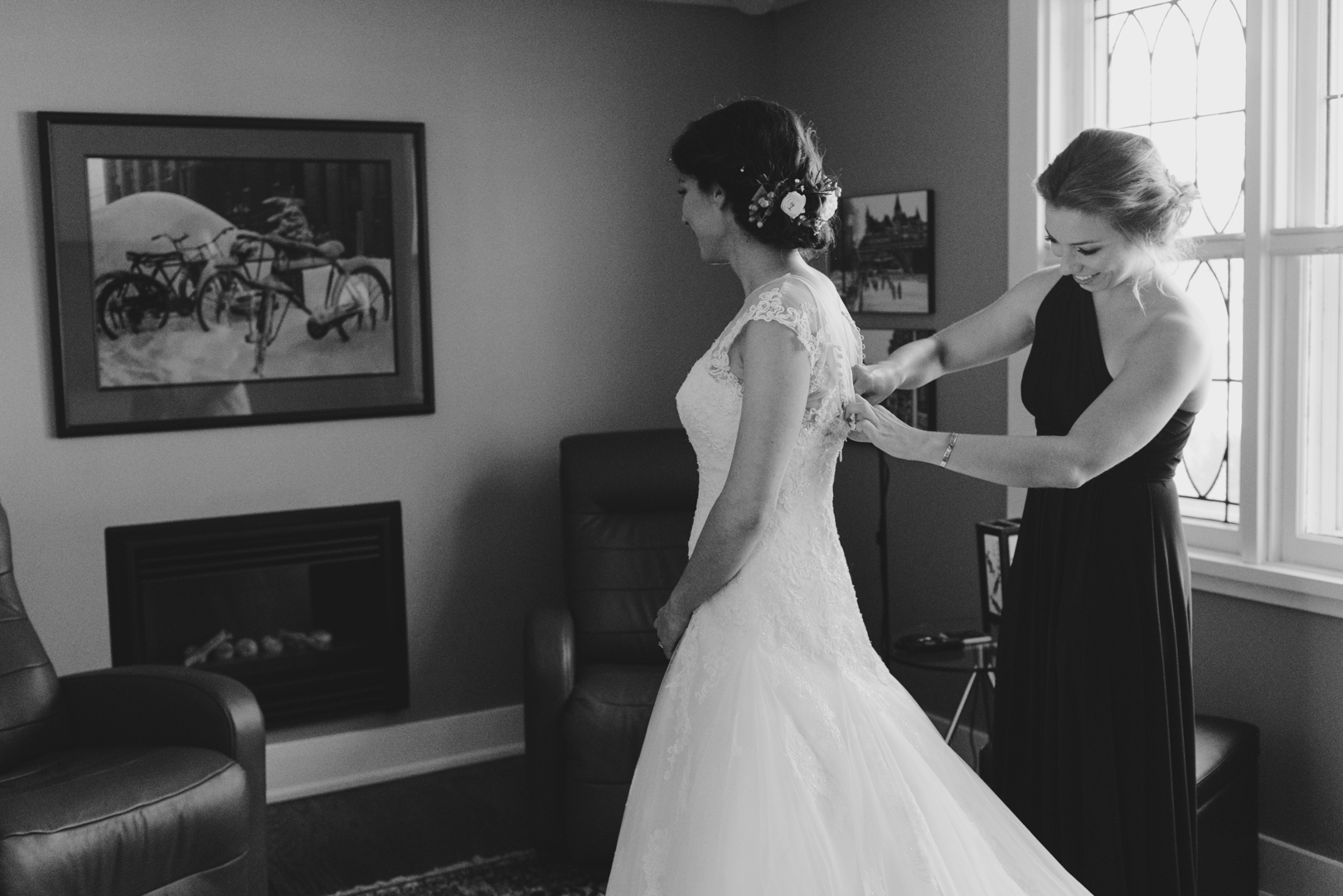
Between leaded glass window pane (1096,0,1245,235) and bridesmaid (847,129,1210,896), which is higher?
leaded glass window pane (1096,0,1245,235)

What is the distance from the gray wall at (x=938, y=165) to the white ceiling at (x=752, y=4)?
8 centimetres

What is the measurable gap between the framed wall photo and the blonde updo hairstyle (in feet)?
6.18

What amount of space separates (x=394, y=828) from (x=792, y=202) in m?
2.51

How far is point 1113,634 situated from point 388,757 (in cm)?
264

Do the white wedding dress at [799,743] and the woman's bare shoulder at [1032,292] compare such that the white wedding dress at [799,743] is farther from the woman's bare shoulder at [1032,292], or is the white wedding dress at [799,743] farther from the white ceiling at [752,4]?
the white ceiling at [752,4]

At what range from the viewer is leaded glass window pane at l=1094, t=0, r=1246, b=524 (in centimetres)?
320

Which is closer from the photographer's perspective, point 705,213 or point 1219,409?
point 705,213

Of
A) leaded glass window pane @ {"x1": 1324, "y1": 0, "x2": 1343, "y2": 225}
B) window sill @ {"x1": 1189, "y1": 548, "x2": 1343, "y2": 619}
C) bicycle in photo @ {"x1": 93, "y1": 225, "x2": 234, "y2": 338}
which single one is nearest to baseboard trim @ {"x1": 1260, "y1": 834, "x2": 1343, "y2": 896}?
window sill @ {"x1": 1189, "y1": 548, "x2": 1343, "y2": 619}

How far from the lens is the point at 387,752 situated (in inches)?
166

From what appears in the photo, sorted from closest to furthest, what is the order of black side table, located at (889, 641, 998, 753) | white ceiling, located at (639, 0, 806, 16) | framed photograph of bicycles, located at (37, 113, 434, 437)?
black side table, located at (889, 641, 998, 753) < framed photograph of bicycles, located at (37, 113, 434, 437) < white ceiling, located at (639, 0, 806, 16)

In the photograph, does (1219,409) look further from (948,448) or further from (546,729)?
(546,729)

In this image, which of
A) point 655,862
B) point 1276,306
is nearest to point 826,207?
point 655,862

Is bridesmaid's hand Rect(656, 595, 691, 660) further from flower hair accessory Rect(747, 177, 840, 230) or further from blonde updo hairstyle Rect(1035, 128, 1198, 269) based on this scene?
blonde updo hairstyle Rect(1035, 128, 1198, 269)

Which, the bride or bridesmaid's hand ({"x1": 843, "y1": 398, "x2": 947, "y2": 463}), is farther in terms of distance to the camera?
bridesmaid's hand ({"x1": 843, "y1": 398, "x2": 947, "y2": 463})
